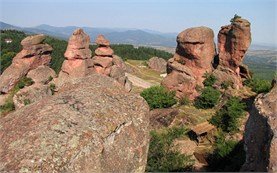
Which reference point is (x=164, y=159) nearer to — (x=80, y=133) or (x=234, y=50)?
(x=80, y=133)

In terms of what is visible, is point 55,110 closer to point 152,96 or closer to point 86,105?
point 86,105

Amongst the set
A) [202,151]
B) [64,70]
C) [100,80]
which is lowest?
[202,151]

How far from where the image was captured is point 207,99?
60.0 m

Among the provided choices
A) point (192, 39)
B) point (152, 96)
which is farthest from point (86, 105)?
point (192, 39)

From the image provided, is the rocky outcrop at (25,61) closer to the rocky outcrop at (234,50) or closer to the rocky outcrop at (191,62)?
the rocky outcrop at (191,62)

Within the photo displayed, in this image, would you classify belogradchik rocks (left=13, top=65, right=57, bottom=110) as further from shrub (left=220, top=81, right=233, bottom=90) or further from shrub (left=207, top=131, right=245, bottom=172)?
shrub (left=220, top=81, right=233, bottom=90)

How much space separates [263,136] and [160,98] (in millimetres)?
47960

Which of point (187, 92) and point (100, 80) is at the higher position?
point (100, 80)

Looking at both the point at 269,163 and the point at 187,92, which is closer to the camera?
the point at 269,163

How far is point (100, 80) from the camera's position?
13477 mm

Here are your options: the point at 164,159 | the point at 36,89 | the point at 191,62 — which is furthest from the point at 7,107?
the point at 164,159

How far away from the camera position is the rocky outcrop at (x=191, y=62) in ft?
215

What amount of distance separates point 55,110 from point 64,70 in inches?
2455

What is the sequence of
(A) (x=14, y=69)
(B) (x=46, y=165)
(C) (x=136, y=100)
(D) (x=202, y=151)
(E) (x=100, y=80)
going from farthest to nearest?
(A) (x=14, y=69)
(D) (x=202, y=151)
(E) (x=100, y=80)
(C) (x=136, y=100)
(B) (x=46, y=165)
